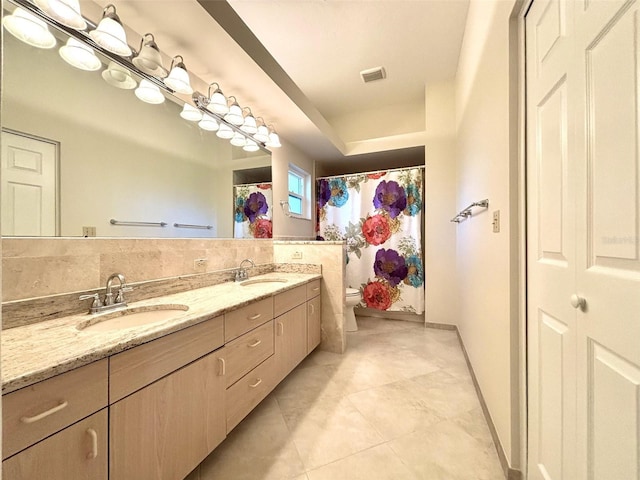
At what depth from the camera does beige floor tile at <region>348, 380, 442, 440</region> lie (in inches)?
58.8

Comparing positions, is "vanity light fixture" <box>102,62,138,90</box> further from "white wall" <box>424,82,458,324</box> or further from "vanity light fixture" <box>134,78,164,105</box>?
"white wall" <box>424,82,458,324</box>

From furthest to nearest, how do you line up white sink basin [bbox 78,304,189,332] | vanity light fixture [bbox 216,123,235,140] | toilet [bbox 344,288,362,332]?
toilet [bbox 344,288,362,332]
vanity light fixture [bbox 216,123,235,140]
white sink basin [bbox 78,304,189,332]

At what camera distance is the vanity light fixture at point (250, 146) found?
226 cm

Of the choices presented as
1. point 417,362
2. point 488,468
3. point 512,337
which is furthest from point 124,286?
point 417,362

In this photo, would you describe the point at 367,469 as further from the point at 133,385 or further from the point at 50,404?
the point at 50,404

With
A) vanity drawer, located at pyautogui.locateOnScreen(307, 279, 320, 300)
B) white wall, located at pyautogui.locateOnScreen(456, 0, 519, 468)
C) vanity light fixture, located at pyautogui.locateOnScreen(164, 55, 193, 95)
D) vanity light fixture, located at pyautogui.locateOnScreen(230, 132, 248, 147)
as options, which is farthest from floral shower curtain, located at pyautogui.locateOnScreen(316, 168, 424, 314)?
vanity light fixture, located at pyautogui.locateOnScreen(164, 55, 193, 95)

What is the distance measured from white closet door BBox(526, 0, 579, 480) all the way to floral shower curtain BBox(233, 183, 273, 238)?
1.86 metres

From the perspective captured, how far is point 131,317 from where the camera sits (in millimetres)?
1265

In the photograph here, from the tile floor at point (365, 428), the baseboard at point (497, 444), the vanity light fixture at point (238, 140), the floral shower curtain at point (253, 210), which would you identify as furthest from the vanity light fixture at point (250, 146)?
the baseboard at point (497, 444)

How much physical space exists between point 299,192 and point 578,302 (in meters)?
2.70

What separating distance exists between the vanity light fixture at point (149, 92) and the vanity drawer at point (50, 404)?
1332mm

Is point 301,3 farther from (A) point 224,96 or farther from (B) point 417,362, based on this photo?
(B) point 417,362

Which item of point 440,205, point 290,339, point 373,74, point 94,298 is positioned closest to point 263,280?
point 290,339

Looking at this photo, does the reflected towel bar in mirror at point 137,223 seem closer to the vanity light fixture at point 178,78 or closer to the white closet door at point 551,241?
the vanity light fixture at point 178,78
